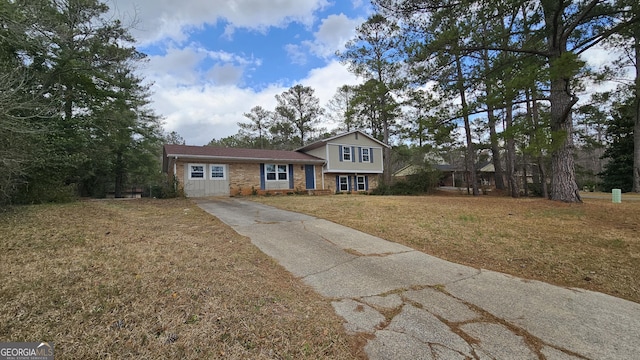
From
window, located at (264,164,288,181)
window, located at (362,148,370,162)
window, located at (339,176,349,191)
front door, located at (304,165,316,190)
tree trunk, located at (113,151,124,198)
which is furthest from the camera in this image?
window, located at (362,148,370,162)

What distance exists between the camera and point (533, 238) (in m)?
5.38

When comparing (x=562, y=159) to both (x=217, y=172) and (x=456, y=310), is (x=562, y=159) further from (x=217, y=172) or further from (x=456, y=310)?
(x=217, y=172)

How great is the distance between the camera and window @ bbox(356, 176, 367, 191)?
22.3 metres

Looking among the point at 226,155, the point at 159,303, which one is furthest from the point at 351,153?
the point at 159,303

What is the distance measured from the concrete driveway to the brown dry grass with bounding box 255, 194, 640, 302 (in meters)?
0.52

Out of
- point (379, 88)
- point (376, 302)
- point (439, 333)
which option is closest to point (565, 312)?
point (439, 333)

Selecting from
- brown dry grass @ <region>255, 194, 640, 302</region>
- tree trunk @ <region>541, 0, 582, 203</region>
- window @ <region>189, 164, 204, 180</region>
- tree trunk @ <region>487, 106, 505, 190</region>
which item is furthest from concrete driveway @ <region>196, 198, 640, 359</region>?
tree trunk @ <region>487, 106, 505, 190</region>

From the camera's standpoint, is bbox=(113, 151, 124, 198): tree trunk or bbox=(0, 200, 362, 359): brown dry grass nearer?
bbox=(0, 200, 362, 359): brown dry grass

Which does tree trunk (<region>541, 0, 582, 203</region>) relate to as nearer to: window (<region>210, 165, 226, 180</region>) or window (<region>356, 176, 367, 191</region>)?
window (<region>356, 176, 367, 191</region>)

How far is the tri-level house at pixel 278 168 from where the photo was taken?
1529cm

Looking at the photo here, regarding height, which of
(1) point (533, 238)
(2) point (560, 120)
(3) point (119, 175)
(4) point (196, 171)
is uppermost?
(2) point (560, 120)

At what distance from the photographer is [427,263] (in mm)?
4301

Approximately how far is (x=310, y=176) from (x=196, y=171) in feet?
25.3

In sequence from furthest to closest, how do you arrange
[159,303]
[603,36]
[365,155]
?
[365,155]
[603,36]
[159,303]
